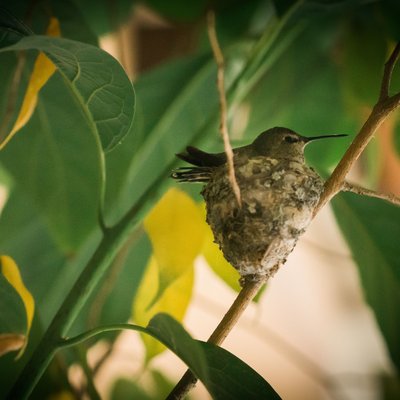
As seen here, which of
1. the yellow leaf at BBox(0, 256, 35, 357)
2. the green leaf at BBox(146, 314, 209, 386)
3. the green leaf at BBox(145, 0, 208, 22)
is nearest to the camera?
the green leaf at BBox(146, 314, 209, 386)

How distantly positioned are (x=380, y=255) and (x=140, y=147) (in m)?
0.40

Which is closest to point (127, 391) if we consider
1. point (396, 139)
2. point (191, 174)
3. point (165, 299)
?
point (165, 299)

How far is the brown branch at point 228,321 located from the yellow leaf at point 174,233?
0.12m

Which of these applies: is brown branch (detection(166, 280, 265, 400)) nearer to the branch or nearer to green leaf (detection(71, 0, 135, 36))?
the branch

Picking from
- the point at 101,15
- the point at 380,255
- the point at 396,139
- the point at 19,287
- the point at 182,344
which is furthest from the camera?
the point at 101,15

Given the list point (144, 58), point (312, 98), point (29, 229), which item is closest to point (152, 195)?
point (29, 229)

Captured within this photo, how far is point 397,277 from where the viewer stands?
2.20 feet

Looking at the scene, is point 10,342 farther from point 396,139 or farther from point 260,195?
point 396,139

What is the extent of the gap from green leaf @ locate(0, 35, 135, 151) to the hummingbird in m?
0.09

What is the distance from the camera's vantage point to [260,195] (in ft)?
2.00

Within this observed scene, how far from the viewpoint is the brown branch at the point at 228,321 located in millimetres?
472

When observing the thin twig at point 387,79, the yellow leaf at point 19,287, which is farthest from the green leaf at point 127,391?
the thin twig at point 387,79

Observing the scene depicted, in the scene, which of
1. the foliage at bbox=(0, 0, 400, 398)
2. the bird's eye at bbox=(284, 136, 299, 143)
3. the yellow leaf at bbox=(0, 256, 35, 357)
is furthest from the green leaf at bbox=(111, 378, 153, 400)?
the bird's eye at bbox=(284, 136, 299, 143)

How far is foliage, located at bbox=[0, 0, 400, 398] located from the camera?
1.67 feet
